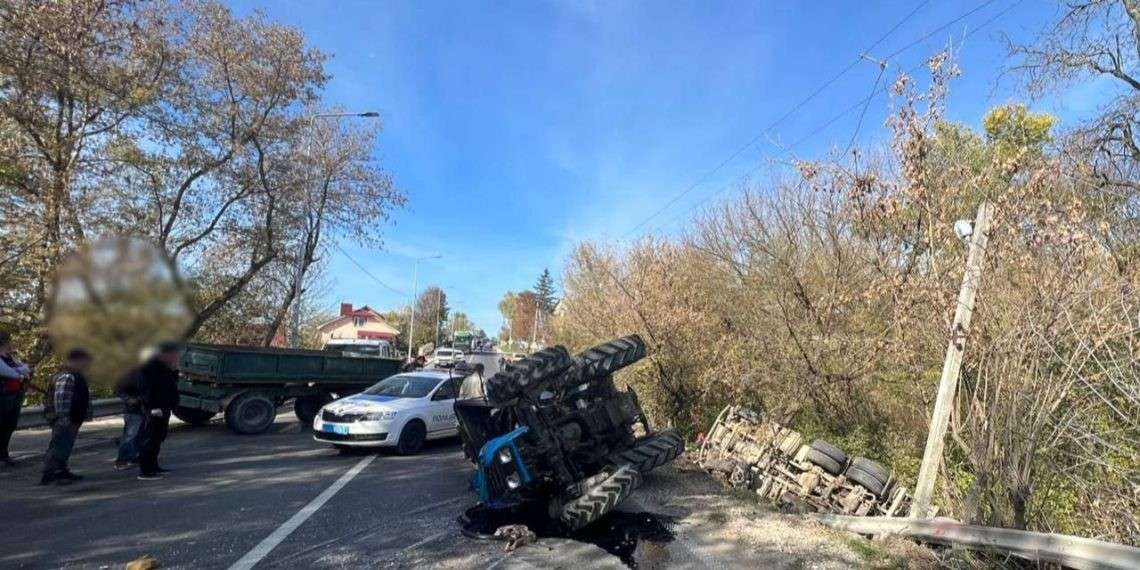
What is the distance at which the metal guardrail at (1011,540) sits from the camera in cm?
393

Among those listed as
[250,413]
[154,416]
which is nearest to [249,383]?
[250,413]

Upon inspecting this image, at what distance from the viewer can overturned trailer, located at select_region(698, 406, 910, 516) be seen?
289 inches

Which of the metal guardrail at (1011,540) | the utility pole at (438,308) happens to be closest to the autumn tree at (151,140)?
the metal guardrail at (1011,540)

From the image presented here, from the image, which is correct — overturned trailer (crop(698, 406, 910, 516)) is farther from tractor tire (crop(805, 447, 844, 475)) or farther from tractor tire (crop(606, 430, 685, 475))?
tractor tire (crop(606, 430, 685, 475))

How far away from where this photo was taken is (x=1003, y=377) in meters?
5.70

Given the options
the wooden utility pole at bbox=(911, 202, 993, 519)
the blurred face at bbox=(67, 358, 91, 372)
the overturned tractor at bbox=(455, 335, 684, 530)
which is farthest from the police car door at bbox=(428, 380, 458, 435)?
the blurred face at bbox=(67, 358, 91, 372)

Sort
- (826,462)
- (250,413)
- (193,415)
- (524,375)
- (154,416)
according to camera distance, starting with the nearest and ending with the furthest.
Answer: (524,375) < (826,462) < (154,416) < (250,413) < (193,415)

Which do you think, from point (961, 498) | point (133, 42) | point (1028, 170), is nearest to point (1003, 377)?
point (961, 498)

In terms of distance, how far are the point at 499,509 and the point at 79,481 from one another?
17.3ft

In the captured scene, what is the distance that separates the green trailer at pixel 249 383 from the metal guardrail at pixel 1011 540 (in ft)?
35.0

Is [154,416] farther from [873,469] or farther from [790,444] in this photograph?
[873,469]

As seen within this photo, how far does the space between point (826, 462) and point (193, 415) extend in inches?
495

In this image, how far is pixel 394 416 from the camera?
1105 cm

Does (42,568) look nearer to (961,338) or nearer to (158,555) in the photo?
(158,555)
